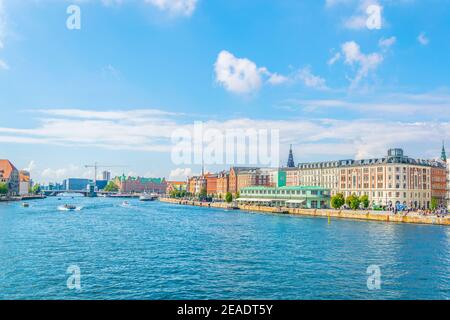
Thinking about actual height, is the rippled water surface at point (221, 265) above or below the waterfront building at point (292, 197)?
below

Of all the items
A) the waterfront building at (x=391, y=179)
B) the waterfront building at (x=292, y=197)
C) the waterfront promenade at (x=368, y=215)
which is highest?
the waterfront building at (x=391, y=179)

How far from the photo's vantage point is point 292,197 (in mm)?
114062

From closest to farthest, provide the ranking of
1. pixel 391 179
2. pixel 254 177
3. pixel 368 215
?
1. pixel 368 215
2. pixel 391 179
3. pixel 254 177

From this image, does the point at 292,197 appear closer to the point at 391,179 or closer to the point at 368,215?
the point at 391,179

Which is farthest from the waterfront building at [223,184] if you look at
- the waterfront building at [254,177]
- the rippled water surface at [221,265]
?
the rippled water surface at [221,265]

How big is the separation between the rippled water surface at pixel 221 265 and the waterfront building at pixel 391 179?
153ft

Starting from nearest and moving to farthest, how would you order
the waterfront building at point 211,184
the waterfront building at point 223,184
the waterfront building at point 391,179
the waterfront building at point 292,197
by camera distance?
the waterfront building at point 391,179 → the waterfront building at point 292,197 → the waterfront building at point 223,184 → the waterfront building at point 211,184

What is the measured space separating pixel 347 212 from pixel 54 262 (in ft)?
209

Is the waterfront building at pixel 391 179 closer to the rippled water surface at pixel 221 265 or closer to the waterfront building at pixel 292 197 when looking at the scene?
the waterfront building at pixel 292 197

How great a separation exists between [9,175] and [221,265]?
172 meters

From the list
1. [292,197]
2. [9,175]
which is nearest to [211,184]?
[292,197]

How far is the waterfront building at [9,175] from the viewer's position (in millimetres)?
177750
